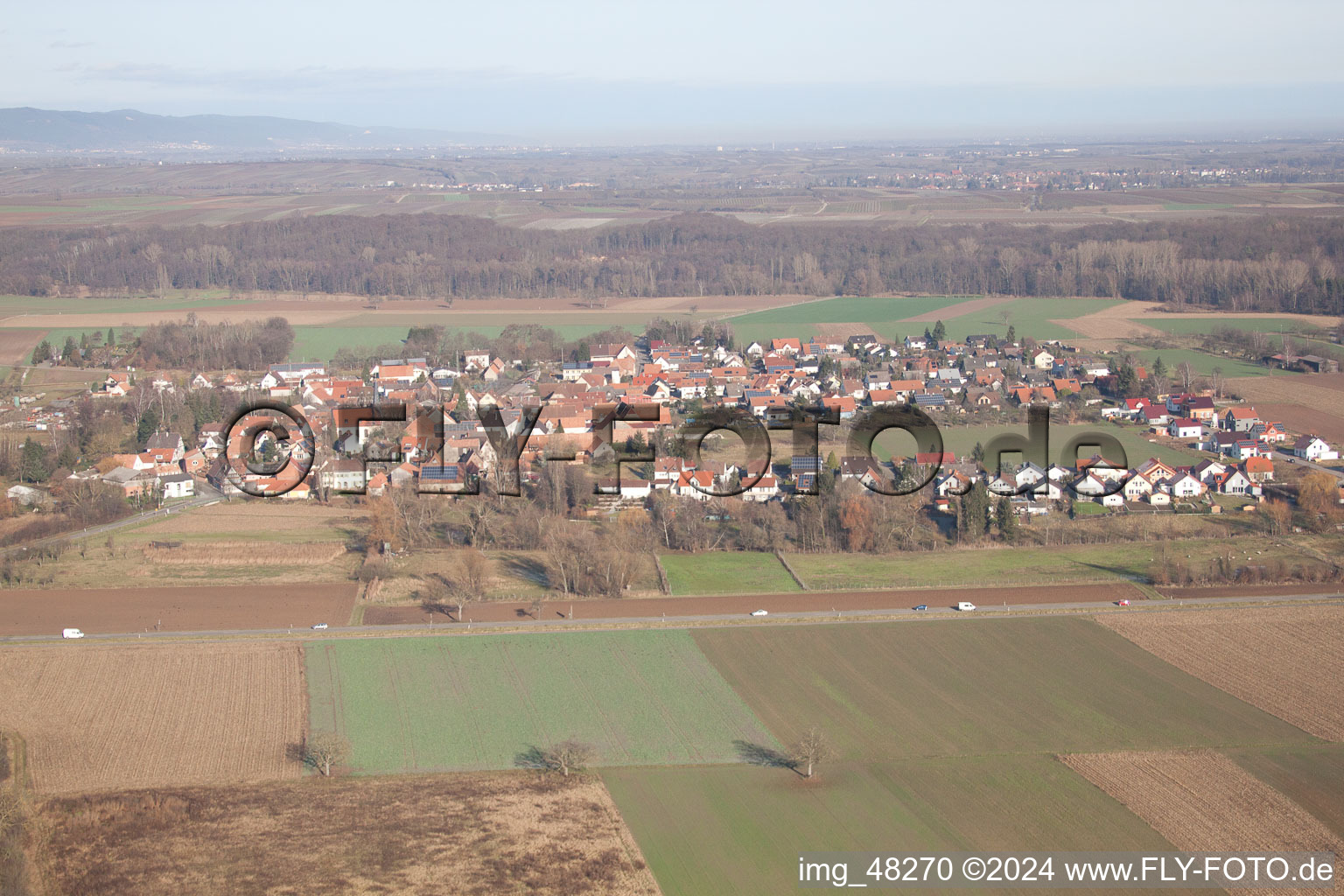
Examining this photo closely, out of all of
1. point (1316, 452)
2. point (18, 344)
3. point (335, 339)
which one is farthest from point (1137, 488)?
point (18, 344)

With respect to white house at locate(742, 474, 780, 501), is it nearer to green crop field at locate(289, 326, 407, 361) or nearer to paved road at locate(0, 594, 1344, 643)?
paved road at locate(0, 594, 1344, 643)

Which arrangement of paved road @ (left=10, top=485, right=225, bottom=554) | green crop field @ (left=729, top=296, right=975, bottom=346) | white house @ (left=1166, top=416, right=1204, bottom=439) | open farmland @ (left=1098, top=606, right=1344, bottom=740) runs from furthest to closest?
green crop field @ (left=729, top=296, right=975, bottom=346), white house @ (left=1166, top=416, right=1204, bottom=439), paved road @ (left=10, top=485, right=225, bottom=554), open farmland @ (left=1098, top=606, right=1344, bottom=740)

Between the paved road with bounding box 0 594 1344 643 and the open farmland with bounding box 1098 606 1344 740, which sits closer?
the open farmland with bounding box 1098 606 1344 740

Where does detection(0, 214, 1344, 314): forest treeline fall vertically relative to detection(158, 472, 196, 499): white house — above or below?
above

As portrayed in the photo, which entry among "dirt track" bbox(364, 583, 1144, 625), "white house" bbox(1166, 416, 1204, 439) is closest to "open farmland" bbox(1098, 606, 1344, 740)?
"dirt track" bbox(364, 583, 1144, 625)

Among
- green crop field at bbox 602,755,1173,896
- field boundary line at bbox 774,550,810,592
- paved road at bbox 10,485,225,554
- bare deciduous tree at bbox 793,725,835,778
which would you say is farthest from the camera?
paved road at bbox 10,485,225,554

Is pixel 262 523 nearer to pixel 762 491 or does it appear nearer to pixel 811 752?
pixel 762 491

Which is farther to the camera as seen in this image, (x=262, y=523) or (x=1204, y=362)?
(x=1204, y=362)
